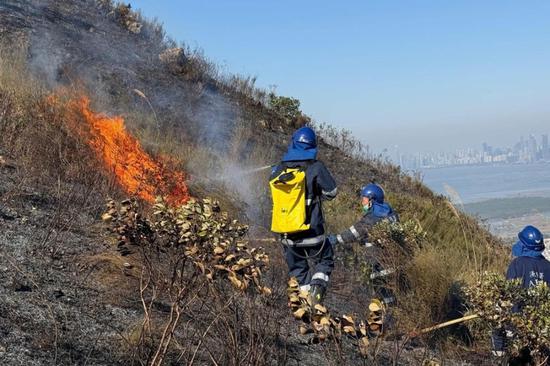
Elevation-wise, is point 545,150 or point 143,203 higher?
point 545,150

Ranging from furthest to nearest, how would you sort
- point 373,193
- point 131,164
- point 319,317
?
point 131,164 < point 373,193 < point 319,317

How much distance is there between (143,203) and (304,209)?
6.92 feet

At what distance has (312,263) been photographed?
5254 millimetres

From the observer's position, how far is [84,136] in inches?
287

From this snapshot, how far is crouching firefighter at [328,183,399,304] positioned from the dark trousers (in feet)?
1.54

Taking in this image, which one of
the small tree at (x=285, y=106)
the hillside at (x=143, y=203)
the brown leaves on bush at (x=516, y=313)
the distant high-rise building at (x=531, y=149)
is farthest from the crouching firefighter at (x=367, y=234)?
the distant high-rise building at (x=531, y=149)

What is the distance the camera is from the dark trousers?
16.7 feet

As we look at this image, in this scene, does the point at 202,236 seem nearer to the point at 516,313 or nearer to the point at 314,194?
the point at 516,313

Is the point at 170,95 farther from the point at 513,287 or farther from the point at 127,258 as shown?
the point at 513,287

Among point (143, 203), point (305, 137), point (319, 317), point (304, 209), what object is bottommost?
point (319, 317)

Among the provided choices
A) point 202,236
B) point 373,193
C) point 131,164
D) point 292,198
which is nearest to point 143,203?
point 131,164

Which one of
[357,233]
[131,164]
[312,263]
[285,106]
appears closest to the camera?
[312,263]

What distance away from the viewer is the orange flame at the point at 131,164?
6.87 m

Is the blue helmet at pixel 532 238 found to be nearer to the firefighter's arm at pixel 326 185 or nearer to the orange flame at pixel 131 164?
the firefighter's arm at pixel 326 185
